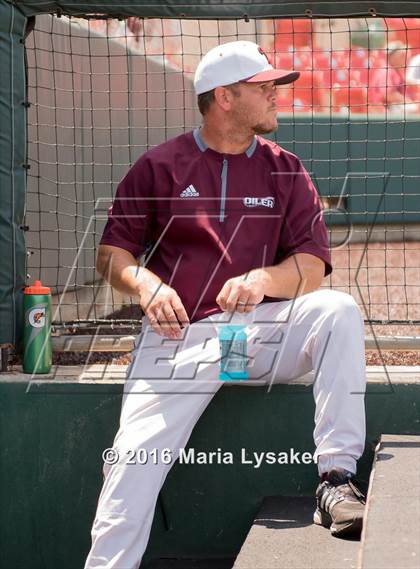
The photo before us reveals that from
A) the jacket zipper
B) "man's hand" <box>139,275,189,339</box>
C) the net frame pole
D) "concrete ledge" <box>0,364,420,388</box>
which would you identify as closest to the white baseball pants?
"man's hand" <box>139,275,189,339</box>

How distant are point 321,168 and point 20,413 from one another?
866 cm

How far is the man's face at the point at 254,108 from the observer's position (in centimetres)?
397

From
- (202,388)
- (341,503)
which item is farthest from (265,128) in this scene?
Result: (341,503)

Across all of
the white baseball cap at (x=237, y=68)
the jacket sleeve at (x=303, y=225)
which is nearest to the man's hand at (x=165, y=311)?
the jacket sleeve at (x=303, y=225)

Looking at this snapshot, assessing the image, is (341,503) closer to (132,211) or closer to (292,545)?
(292,545)

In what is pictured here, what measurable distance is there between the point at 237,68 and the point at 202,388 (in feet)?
3.99

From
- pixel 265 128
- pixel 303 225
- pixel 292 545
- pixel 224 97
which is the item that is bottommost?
pixel 292 545

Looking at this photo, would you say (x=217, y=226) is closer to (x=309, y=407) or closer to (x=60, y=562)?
(x=309, y=407)

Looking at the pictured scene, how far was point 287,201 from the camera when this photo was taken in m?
3.94

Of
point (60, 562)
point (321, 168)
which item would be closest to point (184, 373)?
point (60, 562)

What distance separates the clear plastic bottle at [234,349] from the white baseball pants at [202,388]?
0.03 metres

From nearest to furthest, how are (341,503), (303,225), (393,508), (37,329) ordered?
(393,508) < (341,503) < (303,225) < (37,329)

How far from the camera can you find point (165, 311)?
142 inches

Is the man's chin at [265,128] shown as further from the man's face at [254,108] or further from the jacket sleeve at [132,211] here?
the jacket sleeve at [132,211]
